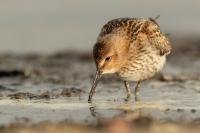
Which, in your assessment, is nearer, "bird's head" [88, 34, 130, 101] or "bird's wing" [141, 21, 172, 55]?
"bird's head" [88, 34, 130, 101]

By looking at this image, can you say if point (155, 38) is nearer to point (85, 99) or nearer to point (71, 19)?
point (85, 99)

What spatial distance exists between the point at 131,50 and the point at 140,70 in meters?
0.37

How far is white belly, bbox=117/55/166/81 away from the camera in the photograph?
13406mm

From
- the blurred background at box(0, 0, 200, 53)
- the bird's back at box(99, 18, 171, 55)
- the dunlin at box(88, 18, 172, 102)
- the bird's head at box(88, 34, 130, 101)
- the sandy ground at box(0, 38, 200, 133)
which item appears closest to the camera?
the sandy ground at box(0, 38, 200, 133)

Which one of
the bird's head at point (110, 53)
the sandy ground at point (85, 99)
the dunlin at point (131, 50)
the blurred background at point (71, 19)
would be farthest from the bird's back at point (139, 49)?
the blurred background at point (71, 19)

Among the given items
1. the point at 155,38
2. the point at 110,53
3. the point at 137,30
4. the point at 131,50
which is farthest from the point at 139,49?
the point at 110,53

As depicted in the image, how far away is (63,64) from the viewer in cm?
1762

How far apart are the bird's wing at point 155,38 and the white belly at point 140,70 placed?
0.40 meters

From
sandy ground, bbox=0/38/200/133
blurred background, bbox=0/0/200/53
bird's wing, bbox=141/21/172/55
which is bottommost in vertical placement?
blurred background, bbox=0/0/200/53

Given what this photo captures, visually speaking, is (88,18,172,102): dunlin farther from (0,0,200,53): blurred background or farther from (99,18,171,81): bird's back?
(0,0,200,53): blurred background

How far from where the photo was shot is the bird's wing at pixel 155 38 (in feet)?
45.4

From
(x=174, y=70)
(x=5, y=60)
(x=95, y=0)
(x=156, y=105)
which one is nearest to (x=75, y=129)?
(x=156, y=105)

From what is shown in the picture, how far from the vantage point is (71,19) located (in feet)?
75.7

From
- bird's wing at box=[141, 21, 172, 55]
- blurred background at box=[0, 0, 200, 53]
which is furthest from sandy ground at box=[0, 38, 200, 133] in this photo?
blurred background at box=[0, 0, 200, 53]
